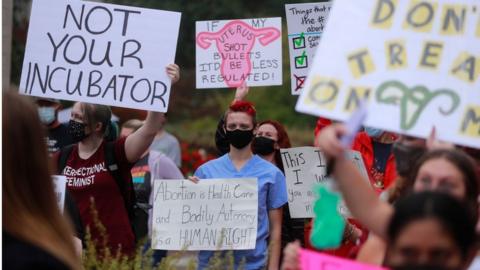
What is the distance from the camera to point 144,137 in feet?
23.3

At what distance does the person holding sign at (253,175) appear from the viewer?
7.46 m

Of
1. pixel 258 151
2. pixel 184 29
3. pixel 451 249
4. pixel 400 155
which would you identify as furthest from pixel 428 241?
pixel 184 29

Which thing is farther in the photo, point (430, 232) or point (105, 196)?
point (105, 196)

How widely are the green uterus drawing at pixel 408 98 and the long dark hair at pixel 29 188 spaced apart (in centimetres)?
129

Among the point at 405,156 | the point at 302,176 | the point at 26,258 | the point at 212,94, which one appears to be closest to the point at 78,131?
the point at 302,176

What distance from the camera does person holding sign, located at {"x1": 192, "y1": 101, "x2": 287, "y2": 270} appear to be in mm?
7461

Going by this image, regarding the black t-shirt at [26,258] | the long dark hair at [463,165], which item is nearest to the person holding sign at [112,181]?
the long dark hair at [463,165]

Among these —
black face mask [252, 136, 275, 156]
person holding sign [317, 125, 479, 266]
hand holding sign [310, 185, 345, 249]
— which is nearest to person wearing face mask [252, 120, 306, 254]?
black face mask [252, 136, 275, 156]

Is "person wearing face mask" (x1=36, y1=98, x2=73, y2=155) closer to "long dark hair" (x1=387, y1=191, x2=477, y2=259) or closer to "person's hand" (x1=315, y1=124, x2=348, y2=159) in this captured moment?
"person's hand" (x1=315, y1=124, x2=348, y2=159)

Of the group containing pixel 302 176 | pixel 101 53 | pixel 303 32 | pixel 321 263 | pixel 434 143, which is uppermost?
pixel 303 32

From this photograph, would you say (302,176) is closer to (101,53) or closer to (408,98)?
(101,53)

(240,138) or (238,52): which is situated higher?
(238,52)

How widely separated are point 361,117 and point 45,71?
4429mm

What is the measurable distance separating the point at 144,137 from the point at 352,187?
3.72 metres
